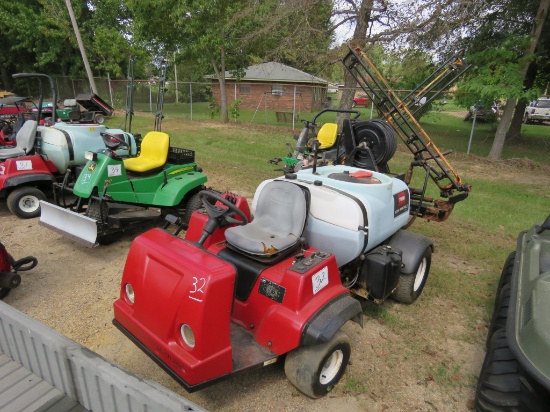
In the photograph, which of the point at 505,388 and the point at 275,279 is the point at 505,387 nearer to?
the point at 505,388

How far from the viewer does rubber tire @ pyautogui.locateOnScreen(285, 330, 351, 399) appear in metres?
2.34

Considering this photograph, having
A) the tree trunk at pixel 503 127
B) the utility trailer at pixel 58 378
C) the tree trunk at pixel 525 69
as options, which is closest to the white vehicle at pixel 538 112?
the tree trunk at pixel 525 69

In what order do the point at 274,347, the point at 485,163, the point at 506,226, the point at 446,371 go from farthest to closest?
the point at 485,163, the point at 506,226, the point at 446,371, the point at 274,347

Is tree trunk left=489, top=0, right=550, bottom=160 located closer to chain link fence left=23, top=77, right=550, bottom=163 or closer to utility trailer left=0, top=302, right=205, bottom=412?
chain link fence left=23, top=77, right=550, bottom=163

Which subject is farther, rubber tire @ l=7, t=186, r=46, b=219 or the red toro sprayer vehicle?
rubber tire @ l=7, t=186, r=46, b=219

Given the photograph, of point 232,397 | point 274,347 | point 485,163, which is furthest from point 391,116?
point 485,163

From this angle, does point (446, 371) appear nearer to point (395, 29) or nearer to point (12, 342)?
point (12, 342)

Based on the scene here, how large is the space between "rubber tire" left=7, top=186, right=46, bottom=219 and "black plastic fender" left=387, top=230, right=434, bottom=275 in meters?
5.12

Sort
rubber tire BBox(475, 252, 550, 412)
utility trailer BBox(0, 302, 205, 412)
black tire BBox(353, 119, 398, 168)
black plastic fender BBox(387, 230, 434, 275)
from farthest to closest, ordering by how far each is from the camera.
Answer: black tire BBox(353, 119, 398, 168), black plastic fender BBox(387, 230, 434, 275), rubber tire BBox(475, 252, 550, 412), utility trailer BBox(0, 302, 205, 412)

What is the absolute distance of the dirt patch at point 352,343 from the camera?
2.53m

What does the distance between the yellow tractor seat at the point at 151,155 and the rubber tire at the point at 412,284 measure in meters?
3.50

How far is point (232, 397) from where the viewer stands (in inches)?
98.6

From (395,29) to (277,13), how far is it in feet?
12.7

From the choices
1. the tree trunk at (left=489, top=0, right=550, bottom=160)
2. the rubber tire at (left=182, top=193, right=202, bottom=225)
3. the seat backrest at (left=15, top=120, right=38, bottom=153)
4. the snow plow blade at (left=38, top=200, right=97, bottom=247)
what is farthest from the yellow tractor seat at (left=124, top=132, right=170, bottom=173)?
the tree trunk at (left=489, top=0, right=550, bottom=160)
